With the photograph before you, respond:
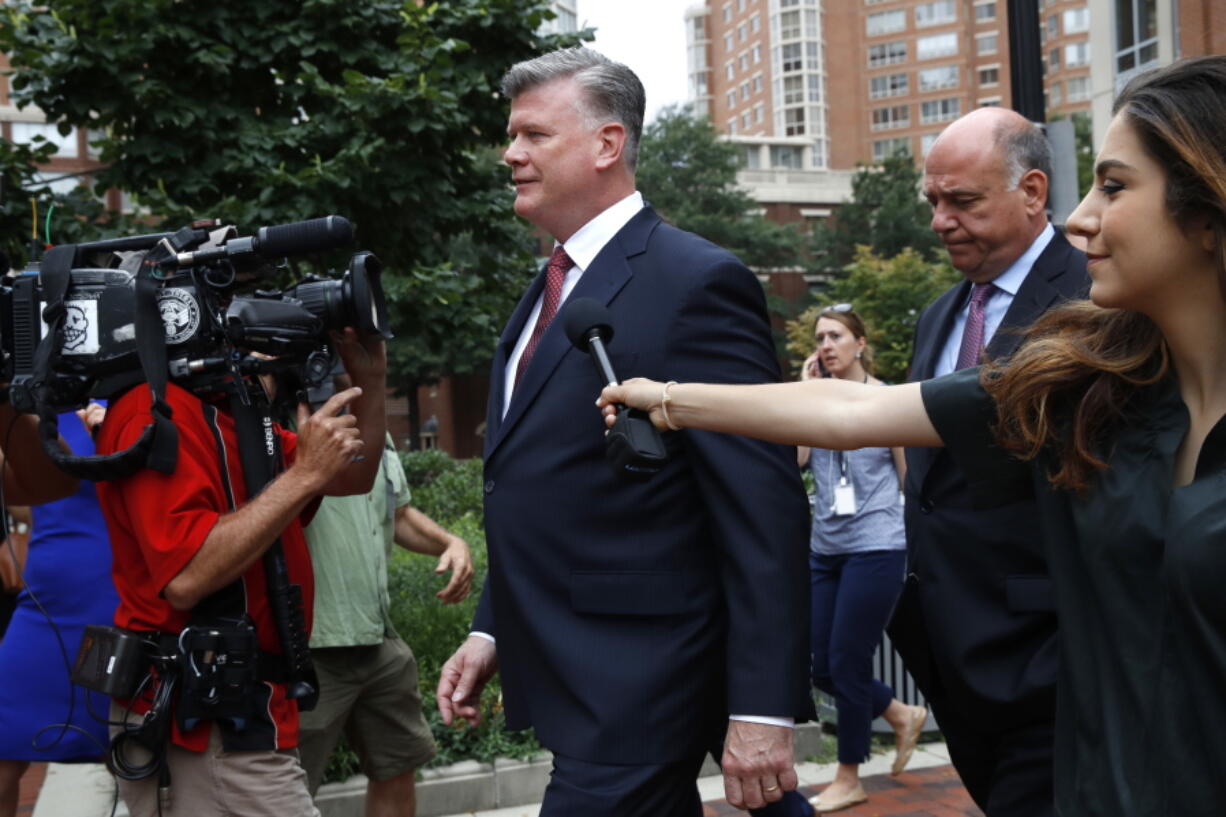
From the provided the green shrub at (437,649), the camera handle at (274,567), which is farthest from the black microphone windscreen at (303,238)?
the green shrub at (437,649)

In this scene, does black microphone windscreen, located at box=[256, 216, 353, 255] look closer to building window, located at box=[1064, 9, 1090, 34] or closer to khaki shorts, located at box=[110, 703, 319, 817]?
khaki shorts, located at box=[110, 703, 319, 817]

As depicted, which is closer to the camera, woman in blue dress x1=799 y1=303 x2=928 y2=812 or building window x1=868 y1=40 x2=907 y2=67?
woman in blue dress x1=799 y1=303 x2=928 y2=812

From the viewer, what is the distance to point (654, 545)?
114 inches

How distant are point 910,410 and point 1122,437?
35 centimetres

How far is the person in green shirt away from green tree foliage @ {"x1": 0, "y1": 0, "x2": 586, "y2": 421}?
471 centimetres

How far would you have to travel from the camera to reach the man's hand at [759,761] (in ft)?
8.93

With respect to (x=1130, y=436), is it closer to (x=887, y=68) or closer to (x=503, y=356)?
(x=503, y=356)

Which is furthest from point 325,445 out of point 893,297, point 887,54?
point 887,54

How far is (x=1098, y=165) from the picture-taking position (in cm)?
211

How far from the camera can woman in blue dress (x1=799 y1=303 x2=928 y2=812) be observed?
607cm

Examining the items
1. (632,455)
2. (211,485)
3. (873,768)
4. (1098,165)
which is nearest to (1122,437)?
(1098,165)

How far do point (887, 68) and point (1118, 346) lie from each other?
114m

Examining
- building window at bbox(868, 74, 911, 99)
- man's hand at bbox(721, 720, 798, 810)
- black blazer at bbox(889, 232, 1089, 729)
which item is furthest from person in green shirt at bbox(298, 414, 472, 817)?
building window at bbox(868, 74, 911, 99)

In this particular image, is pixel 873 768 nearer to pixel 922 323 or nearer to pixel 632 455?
pixel 922 323
